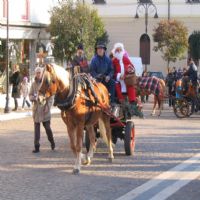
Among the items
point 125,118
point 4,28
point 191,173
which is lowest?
point 191,173

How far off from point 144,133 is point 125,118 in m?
4.08

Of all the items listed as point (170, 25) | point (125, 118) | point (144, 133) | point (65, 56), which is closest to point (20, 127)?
point (144, 133)

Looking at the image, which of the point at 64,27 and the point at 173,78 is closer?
the point at 173,78

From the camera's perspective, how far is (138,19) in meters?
52.9

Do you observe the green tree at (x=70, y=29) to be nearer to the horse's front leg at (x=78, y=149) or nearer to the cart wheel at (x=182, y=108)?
the cart wheel at (x=182, y=108)

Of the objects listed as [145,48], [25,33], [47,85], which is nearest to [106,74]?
[47,85]

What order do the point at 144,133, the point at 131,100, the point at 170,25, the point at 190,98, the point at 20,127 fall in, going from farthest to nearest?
the point at 170,25 → the point at 190,98 → the point at 20,127 → the point at 144,133 → the point at 131,100

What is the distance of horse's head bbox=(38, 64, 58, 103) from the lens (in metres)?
10.3

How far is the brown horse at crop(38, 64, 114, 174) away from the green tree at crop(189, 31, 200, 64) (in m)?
38.9

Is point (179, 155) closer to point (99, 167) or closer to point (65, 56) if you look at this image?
point (99, 167)

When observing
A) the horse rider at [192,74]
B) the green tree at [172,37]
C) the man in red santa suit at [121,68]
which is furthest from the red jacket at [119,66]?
the green tree at [172,37]

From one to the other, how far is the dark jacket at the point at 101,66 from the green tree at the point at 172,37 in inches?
1367

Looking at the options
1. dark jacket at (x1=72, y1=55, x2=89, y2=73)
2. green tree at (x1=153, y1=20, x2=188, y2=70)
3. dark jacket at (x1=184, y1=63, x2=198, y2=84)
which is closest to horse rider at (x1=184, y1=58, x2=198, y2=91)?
dark jacket at (x1=184, y1=63, x2=198, y2=84)

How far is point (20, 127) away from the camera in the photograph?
18.5 m
